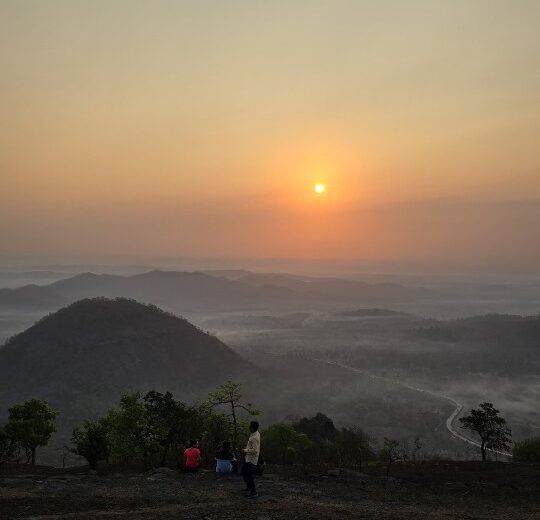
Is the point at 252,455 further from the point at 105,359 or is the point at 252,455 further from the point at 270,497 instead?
the point at 105,359

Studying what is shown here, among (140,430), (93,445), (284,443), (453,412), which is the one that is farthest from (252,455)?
(453,412)

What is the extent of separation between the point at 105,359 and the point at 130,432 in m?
118

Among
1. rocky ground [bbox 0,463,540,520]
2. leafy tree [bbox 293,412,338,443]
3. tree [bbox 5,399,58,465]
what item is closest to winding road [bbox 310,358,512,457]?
leafy tree [bbox 293,412,338,443]

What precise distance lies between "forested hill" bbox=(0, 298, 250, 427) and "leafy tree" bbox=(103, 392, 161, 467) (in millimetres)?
84829

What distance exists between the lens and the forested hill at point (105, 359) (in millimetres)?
126031

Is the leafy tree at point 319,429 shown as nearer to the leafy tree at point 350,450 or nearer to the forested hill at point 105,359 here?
the leafy tree at point 350,450

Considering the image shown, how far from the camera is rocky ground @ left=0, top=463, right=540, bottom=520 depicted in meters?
17.1

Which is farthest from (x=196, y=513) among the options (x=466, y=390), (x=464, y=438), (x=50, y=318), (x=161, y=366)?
(x=466, y=390)

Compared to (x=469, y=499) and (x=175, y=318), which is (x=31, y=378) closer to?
(x=175, y=318)

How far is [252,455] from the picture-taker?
18.7 m

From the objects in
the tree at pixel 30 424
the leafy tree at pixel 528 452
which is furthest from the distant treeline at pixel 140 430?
the leafy tree at pixel 528 452

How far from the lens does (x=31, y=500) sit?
18.1 m

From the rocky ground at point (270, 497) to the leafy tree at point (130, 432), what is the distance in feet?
30.2

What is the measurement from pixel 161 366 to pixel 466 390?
119 metres
